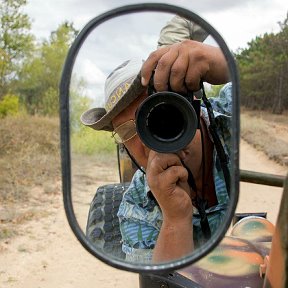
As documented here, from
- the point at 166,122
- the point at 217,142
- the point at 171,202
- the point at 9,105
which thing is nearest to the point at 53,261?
the point at 217,142

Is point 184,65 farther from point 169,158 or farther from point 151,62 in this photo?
point 169,158

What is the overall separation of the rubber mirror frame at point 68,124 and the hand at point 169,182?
223mm

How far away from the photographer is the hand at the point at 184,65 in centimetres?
88

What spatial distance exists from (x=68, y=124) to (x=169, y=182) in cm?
33

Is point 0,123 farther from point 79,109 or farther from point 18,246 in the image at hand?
point 79,109

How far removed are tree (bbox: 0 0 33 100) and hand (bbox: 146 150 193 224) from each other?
1601cm

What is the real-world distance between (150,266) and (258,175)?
1.18 ft

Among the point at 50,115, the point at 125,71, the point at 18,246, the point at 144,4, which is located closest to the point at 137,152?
the point at 125,71

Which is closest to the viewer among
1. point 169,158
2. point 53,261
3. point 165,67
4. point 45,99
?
point 165,67

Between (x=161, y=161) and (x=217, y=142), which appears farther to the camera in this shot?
(x=217, y=142)

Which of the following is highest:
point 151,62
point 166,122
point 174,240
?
point 151,62

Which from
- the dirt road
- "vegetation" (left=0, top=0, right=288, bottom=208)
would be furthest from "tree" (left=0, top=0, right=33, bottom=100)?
the dirt road

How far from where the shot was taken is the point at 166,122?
3.07 ft

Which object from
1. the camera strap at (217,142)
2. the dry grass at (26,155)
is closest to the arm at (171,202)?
the camera strap at (217,142)
